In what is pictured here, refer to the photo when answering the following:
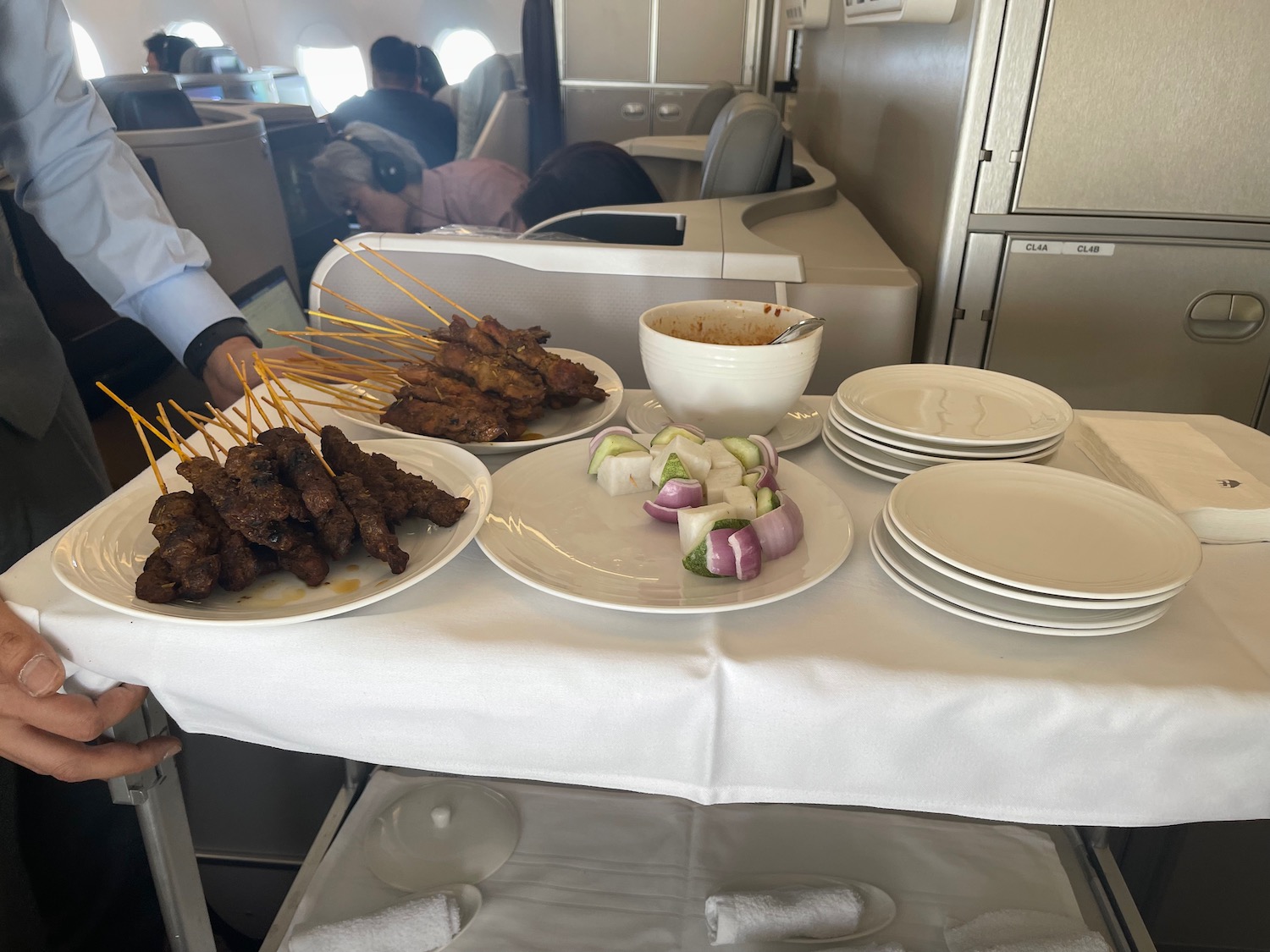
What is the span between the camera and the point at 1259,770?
511 millimetres

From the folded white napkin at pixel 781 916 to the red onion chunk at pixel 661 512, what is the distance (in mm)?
496

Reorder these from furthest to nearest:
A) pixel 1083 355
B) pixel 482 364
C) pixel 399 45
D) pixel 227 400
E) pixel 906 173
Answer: pixel 399 45 < pixel 906 173 < pixel 1083 355 < pixel 227 400 < pixel 482 364

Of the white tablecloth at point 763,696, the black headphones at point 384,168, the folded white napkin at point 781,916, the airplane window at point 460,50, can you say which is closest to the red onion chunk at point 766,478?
the white tablecloth at point 763,696

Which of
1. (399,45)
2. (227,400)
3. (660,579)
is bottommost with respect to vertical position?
(227,400)

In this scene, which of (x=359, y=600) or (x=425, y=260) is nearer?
(x=359, y=600)

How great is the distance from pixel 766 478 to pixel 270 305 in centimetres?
177

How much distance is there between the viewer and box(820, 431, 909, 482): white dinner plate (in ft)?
2.41

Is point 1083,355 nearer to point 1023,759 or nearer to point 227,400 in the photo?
point 1023,759

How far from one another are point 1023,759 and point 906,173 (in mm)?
1312

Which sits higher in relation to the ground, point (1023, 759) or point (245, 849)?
point (1023, 759)

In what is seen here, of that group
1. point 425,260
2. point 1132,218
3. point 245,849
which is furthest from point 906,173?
point 245,849

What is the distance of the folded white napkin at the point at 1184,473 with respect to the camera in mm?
645

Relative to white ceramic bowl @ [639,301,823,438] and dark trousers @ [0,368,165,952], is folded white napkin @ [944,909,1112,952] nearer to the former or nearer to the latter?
white ceramic bowl @ [639,301,823,438]

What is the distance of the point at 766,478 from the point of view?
0.65 m
